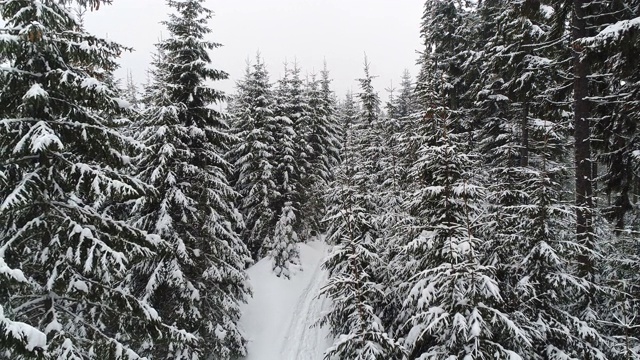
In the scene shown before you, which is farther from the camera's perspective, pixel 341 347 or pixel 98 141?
pixel 341 347

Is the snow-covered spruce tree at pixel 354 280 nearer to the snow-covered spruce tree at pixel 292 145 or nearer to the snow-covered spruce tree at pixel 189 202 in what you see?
the snow-covered spruce tree at pixel 189 202

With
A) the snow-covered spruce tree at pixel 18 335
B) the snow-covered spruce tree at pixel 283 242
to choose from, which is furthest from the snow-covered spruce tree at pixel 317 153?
the snow-covered spruce tree at pixel 18 335

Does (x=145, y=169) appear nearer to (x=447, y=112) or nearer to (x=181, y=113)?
(x=181, y=113)

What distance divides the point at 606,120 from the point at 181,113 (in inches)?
577

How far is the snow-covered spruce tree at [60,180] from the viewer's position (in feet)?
20.4

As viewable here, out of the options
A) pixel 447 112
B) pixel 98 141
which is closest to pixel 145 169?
pixel 98 141

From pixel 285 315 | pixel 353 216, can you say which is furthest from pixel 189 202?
pixel 285 315

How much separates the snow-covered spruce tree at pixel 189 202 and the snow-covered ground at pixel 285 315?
3.41m

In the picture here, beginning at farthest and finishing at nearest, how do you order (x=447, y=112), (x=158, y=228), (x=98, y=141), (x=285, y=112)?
(x=285, y=112) → (x=158, y=228) → (x=447, y=112) → (x=98, y=141)

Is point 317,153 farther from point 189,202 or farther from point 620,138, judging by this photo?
point 620,138

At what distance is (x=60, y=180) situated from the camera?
6.92 metres

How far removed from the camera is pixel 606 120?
11.3m

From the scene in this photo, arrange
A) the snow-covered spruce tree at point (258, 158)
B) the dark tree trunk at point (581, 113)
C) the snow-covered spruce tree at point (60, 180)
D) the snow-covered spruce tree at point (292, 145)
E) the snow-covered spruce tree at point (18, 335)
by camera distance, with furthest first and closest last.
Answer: the snow-covered spruce tree at point (292, 145)
the snow-covered spruce tree at point (258, 158)
the dark tree trunk at point (581, 113)
the snow-covered spruce tree at point (60, 180)
the snow-covered spruce tree at point (18, 335)

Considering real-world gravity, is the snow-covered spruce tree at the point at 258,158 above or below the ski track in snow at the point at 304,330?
above
